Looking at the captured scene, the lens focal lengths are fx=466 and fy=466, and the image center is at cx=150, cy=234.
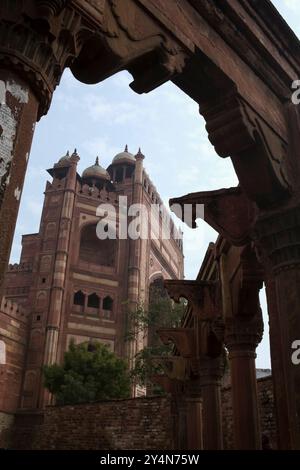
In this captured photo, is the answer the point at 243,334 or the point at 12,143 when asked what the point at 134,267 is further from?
the point at 12,143

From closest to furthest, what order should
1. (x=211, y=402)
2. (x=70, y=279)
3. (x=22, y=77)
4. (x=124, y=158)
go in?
(x=22, y=77) → (x=211, y=402) → (x=70, y=279) → (x=124, y=158)

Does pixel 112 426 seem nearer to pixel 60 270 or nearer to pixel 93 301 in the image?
pixel 60 270

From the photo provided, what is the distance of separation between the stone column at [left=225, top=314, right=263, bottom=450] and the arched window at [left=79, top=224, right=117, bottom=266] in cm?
2744

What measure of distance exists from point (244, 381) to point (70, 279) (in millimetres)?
24364

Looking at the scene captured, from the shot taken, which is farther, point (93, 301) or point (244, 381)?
point (93, 301)

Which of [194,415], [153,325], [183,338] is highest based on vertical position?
[153,325]

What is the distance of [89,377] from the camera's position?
21.0m

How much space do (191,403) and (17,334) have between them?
686 inches

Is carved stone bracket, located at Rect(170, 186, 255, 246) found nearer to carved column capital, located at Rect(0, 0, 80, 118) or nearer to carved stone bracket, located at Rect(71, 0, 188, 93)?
carved stone bracket, located at Rect(71, 0, 188, 93)

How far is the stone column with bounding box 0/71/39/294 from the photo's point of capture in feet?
6.26

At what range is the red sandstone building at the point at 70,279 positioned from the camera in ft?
85.3

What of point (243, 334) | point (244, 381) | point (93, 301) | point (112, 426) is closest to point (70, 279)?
point (93, 301)

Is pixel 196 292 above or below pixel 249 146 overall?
above

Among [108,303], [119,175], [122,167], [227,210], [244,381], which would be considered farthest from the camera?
[122,167]
